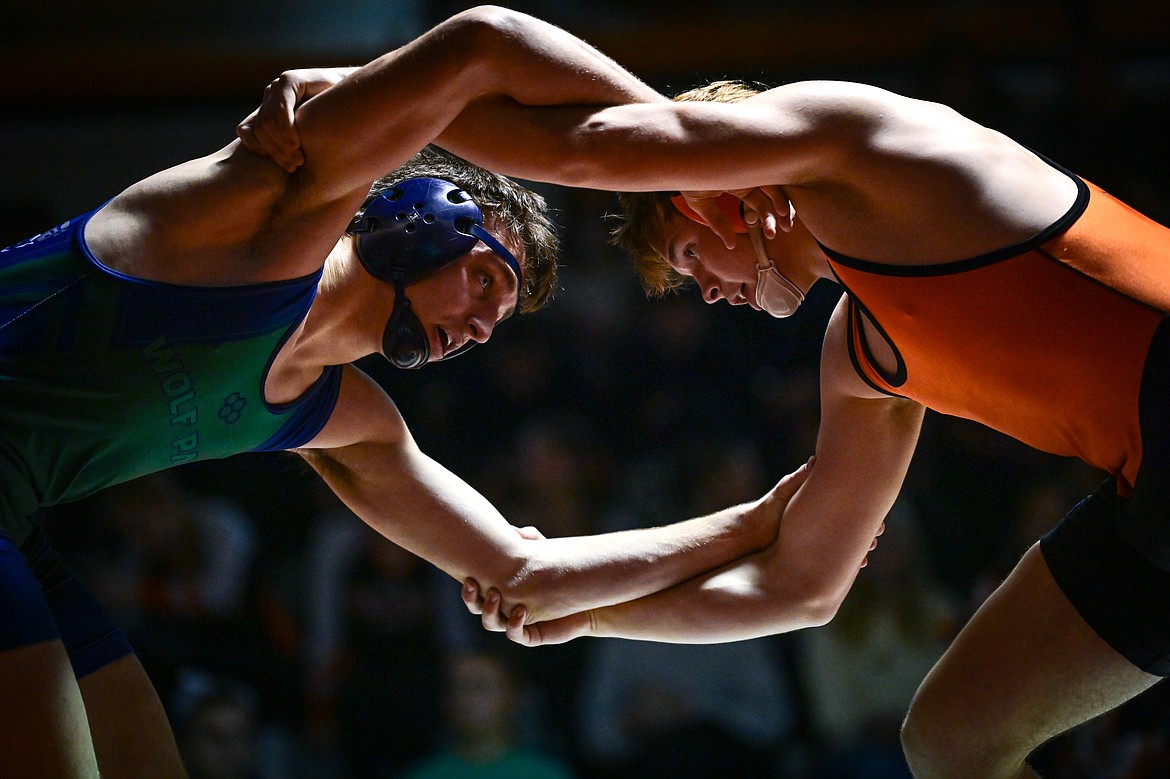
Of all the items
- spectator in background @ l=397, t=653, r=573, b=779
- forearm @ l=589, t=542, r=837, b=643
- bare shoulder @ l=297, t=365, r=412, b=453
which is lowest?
spectator in background @ l=397, t=653, r=573, b=779

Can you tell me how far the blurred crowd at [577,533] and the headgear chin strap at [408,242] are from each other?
1954 millimetres

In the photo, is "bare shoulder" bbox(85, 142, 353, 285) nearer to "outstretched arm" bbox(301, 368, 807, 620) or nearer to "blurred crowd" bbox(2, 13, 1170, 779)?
"outstretched arm" bbox(301, 368, 807, 620)

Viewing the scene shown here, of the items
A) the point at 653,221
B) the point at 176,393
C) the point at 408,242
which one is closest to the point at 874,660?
the point at 653,221

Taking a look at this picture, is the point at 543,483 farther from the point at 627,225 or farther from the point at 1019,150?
the point at 1019,150

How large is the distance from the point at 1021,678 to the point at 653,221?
46.2 inches

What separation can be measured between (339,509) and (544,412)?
3.19 feet

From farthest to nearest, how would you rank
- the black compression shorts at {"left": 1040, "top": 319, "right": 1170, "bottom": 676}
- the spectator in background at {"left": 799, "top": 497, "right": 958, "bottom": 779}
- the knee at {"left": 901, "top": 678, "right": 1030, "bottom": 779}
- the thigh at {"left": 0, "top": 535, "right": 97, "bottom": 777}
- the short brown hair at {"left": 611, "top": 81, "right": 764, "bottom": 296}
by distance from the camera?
the spectator in background at {"left": 799, "top": 497, "right": 958, "bottom": 779} < the short brown hair at {"left": 611, "top": 81, "right": 764, "bottom": 296} < the knee at {"left": 901, "top": 678, "right": 1030, "bottom": 779} < the black compression shorts at {"left": 1040, "top": 319, "right": 1170, "bottom": 676} < the thigh at {"left": 0, "top": 535, "right": 97, "bottom": 777}

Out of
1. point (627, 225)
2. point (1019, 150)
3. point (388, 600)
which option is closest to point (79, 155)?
point (388, 600)

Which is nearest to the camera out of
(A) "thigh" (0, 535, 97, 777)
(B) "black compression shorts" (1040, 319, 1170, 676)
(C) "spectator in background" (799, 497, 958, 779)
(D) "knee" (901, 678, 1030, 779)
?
(A) "thigh" (0, 535, 97, 777)

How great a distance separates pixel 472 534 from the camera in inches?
107

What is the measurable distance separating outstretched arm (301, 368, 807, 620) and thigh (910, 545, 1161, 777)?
74cm

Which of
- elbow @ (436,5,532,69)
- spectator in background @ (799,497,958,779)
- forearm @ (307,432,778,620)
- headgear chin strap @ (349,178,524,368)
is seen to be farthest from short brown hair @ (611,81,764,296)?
spectator in background @ (799,497,958,779)

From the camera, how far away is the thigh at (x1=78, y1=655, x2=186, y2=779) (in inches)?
88.0

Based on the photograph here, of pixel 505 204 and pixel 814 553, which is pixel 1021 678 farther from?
pixel 505 204
